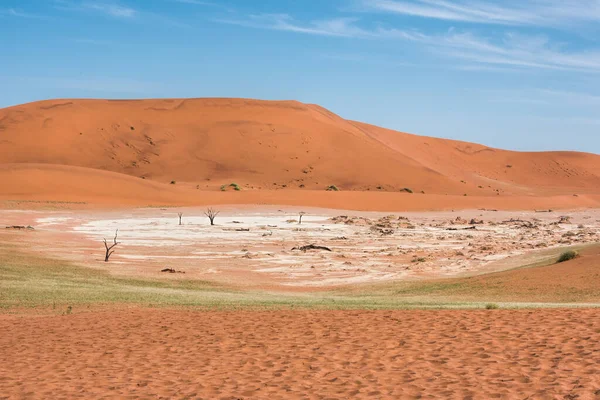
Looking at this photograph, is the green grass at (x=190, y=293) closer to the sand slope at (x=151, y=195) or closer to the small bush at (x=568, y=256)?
the small bush at (x=568, y=256)

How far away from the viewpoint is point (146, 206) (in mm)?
58438

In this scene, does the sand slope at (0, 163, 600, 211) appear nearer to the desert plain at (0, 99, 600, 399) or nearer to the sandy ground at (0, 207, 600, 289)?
the desert plain at (0, 99, 600, 399)

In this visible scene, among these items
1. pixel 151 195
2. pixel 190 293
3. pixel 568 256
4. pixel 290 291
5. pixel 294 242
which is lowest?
pixel 290 291

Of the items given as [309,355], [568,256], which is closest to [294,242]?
[568,256]

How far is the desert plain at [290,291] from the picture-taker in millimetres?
10562

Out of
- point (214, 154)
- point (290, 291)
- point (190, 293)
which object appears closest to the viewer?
point (190, 293)

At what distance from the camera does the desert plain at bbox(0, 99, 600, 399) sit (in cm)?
1056

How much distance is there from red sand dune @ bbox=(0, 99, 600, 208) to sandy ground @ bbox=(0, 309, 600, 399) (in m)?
48.5

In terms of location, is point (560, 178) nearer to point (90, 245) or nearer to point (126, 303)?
point (90, 245)

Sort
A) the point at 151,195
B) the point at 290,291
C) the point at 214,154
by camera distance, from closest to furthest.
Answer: the point at 290,291 < the point at 151,195 < the point at 214,154

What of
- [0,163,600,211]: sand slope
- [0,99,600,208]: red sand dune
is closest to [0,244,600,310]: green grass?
[0,163,600,211]: sand slope

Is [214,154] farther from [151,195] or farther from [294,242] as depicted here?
[294,242]

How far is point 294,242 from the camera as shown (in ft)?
124

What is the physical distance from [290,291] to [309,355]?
40.0 feet
